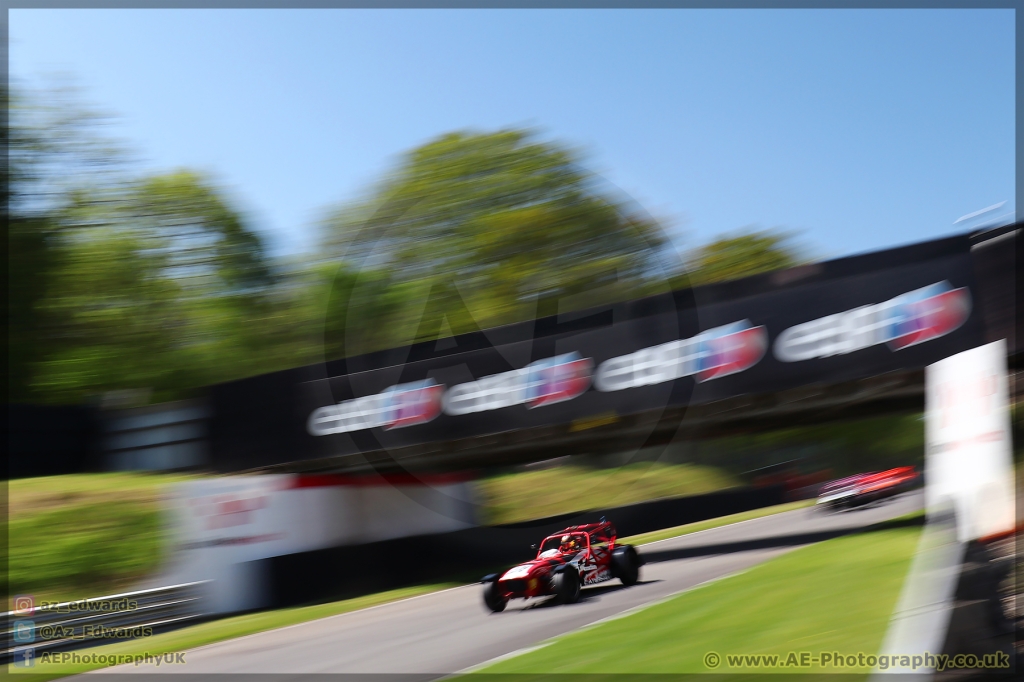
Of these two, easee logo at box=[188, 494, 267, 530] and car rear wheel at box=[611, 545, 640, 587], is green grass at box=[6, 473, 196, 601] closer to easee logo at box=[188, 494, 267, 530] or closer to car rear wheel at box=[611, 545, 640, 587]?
easee logo at box=[188, 494, 267, 530]

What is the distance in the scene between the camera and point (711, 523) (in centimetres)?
1462

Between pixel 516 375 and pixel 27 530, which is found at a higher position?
pixel 516 375

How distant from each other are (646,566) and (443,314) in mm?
6333

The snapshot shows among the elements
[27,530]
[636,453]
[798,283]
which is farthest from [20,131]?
[798,283]

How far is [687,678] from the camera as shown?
4.33m

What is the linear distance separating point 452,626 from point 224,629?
352 cm

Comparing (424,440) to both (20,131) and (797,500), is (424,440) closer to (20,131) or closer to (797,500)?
(797,500)

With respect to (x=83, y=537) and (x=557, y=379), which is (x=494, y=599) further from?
(x=83, y=537)

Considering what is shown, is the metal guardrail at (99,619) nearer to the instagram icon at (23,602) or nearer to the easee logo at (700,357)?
the instagram icon at (23,602)

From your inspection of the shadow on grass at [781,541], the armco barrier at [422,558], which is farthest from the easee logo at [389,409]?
the shadow on grass at [781,541]

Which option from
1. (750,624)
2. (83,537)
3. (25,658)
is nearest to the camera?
(750,624)

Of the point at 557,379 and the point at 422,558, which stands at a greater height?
the point at 557,379

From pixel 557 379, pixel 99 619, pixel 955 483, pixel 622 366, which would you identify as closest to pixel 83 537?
pixel 99 619

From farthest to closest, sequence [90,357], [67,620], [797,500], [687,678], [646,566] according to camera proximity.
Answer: [90,357], [797,500], [646,566], [67,620], [687,678]
